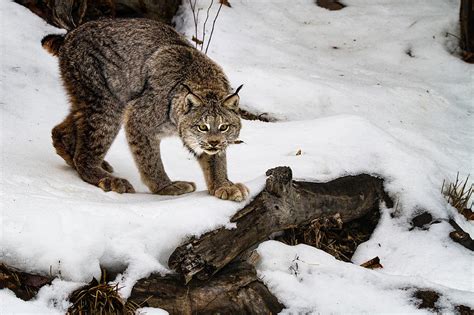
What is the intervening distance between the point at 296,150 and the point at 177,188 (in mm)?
1209

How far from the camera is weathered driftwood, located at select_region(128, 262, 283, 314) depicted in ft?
10.7

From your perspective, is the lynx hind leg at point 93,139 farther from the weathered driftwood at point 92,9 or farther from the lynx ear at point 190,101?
the weathered driftwood at point 92,9

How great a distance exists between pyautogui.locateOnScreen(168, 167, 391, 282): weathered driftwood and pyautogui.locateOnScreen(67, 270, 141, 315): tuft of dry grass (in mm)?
327

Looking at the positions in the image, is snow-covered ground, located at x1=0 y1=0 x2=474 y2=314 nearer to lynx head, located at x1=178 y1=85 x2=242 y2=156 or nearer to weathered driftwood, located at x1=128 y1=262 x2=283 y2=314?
weathered driftwood, located at x1=128 y1=262 x2=283 y2=314

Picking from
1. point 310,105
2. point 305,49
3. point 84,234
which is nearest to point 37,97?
point 310,105

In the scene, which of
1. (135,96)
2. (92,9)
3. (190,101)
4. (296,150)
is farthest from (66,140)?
(92,9)

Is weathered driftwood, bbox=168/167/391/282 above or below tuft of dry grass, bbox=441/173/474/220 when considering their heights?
above

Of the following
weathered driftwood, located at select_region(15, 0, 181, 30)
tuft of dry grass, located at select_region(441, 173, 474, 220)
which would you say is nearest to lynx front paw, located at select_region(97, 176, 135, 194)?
weathered driftwood, located at select_region(15, 0, 181, 30)

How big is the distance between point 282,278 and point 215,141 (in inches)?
40.1

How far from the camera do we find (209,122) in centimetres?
429

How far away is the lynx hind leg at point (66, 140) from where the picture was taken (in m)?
5.01

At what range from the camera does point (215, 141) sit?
4.27m

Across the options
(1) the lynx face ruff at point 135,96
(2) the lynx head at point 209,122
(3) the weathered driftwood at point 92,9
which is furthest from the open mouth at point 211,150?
(3) the weathered driftwood at point 92,9

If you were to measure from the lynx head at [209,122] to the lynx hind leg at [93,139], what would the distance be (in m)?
0.69
